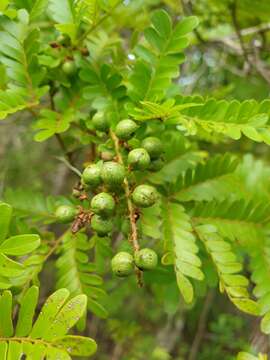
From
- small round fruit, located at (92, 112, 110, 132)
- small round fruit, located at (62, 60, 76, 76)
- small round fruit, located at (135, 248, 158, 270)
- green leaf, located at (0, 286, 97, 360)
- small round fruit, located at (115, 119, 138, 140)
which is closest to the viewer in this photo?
green leaf, located at (0, 286, 97, 360)

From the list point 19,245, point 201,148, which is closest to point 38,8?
point 19,245

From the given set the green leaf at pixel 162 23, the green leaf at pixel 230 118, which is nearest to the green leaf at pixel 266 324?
the green leaf at pixel 230 118

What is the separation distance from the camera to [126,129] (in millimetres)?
1347

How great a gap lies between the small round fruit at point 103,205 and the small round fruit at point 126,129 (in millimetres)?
159

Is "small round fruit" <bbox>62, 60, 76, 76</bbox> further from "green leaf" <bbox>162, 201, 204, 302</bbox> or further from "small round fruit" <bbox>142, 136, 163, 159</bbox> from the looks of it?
"green leaf" <bbox>162, 201, 204, 302</bbox>

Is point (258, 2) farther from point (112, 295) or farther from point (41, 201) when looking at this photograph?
point (112, 295)

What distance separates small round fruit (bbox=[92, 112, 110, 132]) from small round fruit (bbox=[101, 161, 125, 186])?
214 millimetres

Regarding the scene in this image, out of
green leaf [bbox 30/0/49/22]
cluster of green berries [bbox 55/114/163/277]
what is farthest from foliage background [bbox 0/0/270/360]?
cluster of green berries [bbox 55/114/163/277]

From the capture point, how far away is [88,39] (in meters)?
1.77

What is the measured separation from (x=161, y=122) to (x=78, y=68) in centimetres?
39

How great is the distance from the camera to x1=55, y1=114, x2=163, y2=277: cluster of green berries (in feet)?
4.11

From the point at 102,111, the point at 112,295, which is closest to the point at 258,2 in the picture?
the point at 102,111

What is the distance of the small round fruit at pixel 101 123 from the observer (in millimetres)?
1476

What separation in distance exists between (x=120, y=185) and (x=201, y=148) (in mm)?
1609
